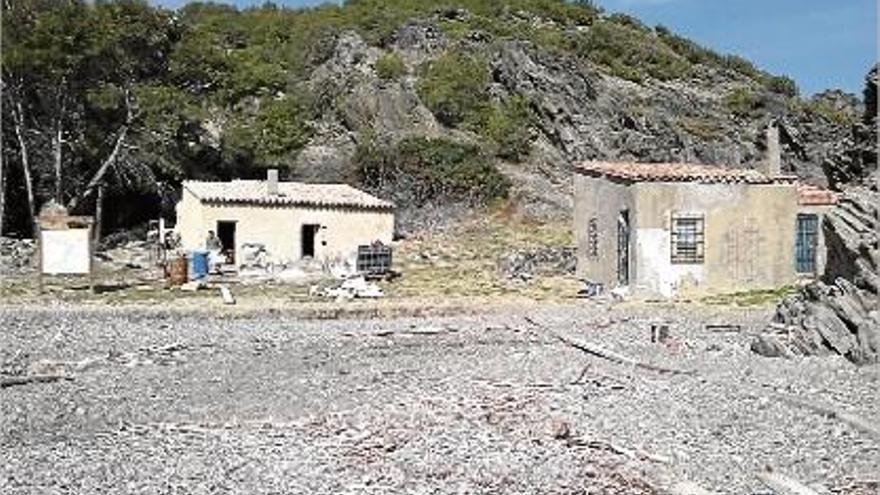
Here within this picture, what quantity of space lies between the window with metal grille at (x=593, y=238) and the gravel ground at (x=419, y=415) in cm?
1109

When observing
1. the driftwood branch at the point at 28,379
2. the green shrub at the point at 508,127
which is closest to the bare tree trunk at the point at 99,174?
the green shrub at the point at 508,127

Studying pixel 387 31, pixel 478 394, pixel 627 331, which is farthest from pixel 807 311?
pixel 387 31

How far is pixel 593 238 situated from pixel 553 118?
24892mm

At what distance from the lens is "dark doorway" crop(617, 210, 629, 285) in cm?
2867

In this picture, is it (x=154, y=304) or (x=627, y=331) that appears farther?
(x=154, y=304)

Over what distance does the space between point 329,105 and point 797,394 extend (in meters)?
43.3

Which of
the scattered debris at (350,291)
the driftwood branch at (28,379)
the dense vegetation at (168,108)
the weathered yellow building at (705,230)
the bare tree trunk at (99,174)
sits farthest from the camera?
the bare tree trunk at (99,174)

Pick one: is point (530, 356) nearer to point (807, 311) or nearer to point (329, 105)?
point (807, 311)

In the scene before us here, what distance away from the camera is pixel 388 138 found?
4903 centimetres

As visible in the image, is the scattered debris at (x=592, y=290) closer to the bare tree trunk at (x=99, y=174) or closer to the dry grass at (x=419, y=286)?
the dry grass at (x=419, y=286)

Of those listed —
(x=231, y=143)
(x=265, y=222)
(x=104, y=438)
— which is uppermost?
(x=231, y=143)

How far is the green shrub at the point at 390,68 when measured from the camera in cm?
5644

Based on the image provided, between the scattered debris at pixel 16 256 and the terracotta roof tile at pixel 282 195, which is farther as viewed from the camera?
the terracotta roof tile at pixel 282 195

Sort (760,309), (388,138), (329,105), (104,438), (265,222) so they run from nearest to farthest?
(104,438), (760,309), (265,222), (388,138), (329,105)
